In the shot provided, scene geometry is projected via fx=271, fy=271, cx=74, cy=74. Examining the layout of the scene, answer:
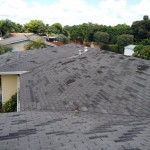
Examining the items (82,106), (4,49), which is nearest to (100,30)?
(4,49)

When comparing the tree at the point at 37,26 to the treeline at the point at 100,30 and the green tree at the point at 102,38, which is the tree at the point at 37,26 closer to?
the treeline at the point at 100,30

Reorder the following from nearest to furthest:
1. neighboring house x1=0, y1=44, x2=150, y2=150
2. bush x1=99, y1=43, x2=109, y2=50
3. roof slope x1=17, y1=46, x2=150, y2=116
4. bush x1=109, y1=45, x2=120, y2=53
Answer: neighboring house x1=0, y1=44, x2=150, y2=150, roof slope x1=17, y1=46, x2=150, y2=116, bush x1=109, y1=45, x2=120, y2=53, bush x1=99, y1=43, x2=109, y2=50

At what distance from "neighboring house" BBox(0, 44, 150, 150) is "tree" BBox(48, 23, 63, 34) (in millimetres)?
74681

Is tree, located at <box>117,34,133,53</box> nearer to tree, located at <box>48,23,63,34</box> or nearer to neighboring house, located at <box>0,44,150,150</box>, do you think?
neighboring house, located at <box>0,44,150,150</box>

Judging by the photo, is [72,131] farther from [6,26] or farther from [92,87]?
[6,26]

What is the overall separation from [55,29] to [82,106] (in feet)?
282

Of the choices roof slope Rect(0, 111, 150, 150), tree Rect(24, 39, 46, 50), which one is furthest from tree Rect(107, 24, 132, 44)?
roof slope Rect(0, 111, 150, 150)

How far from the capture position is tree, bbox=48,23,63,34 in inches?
3686

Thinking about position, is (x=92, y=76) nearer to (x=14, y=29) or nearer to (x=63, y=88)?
(x=63, y=88)

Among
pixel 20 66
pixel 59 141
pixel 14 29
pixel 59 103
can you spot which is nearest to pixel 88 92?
pixel 59 103

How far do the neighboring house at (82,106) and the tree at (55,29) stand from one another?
74681mm

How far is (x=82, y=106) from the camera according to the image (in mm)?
10312

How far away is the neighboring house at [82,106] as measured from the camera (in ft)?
19.6

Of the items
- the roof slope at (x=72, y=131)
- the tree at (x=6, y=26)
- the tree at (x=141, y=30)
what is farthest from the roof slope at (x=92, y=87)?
the tree at (x=6, y=26)
